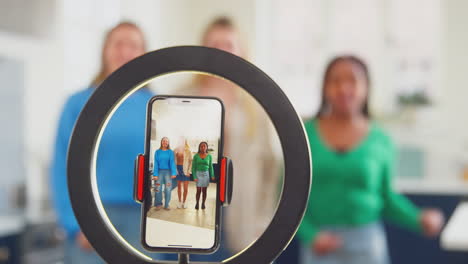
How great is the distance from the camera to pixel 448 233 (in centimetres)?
171

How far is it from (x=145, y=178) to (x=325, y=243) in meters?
1.24

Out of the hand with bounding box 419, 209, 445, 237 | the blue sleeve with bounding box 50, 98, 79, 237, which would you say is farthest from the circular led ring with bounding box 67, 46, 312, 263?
the hand with bounding box 419, 209, 445, 237

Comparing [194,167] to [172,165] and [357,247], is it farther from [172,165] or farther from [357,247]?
[357,247]

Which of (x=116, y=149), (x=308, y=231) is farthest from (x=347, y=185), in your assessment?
(x=116, y=149)

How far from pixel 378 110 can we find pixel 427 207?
6.85ft

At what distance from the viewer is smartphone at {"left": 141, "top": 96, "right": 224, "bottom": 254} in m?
0.28

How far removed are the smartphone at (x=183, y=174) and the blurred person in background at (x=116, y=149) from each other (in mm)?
11

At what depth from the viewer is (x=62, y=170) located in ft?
3.38

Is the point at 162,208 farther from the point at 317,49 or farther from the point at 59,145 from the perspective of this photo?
the point at 317,49

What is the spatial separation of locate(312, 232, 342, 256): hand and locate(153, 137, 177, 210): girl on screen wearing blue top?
1228mm

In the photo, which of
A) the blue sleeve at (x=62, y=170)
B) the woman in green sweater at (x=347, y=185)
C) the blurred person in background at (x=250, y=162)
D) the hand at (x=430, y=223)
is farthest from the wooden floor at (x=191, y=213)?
the hand at (x=430, y=223)

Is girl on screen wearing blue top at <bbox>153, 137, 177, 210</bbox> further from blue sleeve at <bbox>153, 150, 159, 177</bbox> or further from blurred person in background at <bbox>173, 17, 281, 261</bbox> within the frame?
blurred person in background at <bbox>173, 17, 281, 261</bbox>

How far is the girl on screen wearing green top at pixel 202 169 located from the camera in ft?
0.91

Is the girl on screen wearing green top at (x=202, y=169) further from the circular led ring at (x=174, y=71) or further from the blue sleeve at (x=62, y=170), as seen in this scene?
the blue sleeve at (x=62, y=170)
